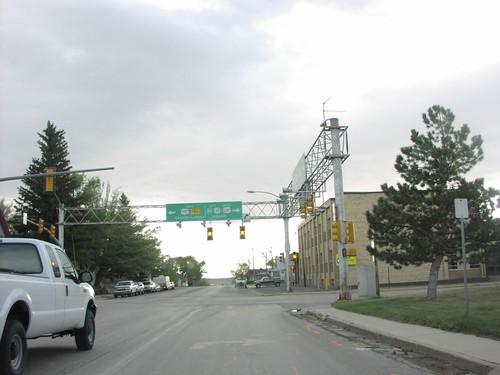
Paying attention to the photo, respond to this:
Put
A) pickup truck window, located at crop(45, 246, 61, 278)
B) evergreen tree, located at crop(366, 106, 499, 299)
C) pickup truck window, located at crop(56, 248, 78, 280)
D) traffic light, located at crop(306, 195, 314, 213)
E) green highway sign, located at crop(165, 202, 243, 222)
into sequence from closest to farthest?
1. pickup truck window, located at crop(45, 246, 61, 278)
2. pickup truck window, located at crop(56, 248, 78, 280)
3. evergreen tree, located at crop(366, 106, 499, 299)
4. traffic light, located at crop(306, 195, 314, 213)
5. green highway sign, located at crop(165, 202, 243, 222)

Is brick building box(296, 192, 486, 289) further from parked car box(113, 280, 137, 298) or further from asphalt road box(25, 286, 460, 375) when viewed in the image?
asphalt road box(25, 286, 460, 375)

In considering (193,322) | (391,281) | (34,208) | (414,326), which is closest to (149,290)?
(34,208)

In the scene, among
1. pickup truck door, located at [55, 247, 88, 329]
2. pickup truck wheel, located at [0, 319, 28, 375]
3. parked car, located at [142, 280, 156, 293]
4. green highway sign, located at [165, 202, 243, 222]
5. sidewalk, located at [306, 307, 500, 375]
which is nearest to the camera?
pickup truck wheel, located at [0, 319, 28, 375]

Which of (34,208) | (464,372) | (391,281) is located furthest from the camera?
(34,208)

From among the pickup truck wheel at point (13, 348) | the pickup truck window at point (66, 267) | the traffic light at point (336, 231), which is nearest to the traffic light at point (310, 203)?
the traffic light at point (336, 231)

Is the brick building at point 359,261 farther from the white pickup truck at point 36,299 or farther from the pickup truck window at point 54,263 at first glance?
the pickup truck window at point 54,263

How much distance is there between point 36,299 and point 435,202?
16277mm

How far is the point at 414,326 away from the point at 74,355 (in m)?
8.39

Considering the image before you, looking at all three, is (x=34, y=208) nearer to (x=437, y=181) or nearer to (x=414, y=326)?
(x=437, y=181)

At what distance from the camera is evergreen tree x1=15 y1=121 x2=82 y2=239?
56094 millimetres

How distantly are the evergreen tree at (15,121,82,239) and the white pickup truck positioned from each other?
157ft

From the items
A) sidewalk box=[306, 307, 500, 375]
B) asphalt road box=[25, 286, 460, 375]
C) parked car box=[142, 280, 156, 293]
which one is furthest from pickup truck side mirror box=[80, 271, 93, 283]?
parked car box=[142, 280, 156, 293]

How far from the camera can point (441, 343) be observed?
33.1 ft

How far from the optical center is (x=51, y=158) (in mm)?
57781
